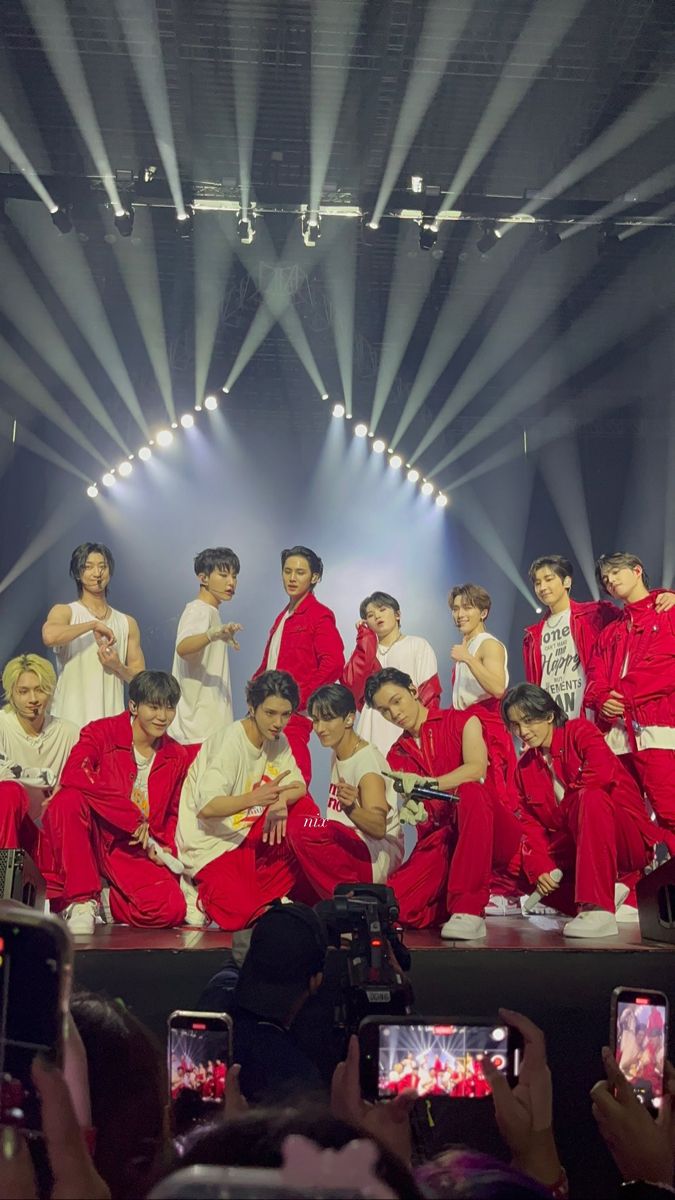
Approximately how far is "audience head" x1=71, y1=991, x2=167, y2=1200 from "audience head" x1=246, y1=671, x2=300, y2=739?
2970 millimetres

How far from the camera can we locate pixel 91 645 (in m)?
5.42

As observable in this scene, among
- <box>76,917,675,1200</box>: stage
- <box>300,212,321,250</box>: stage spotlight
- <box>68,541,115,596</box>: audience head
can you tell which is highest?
<box>300,212,321,250</box>: stage spotlight

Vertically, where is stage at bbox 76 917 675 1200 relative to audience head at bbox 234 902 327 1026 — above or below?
below

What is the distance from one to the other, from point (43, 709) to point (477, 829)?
1.81m

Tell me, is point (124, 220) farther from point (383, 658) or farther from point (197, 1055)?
point (197, 1055)

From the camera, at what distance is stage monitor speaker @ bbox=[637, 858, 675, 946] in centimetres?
348

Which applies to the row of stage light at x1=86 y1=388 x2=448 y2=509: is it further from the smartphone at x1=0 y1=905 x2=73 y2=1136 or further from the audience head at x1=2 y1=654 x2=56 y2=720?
the smartphone at x1=0 y1=905 x2=73 y2=1136

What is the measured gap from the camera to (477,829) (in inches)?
154

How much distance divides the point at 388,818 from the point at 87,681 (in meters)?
1.84

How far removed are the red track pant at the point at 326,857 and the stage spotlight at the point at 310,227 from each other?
348 cm

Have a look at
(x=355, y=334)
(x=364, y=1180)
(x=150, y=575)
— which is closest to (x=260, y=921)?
(x=364, y=1180)

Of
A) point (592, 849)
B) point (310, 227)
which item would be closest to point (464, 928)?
point (592, 849)

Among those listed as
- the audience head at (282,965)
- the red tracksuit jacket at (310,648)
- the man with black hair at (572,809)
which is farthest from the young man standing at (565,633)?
the audience head at (282,965)

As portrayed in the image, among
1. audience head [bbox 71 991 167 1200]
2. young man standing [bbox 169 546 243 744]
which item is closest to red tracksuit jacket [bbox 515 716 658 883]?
young man standing [bbox 169 546 243 744]
